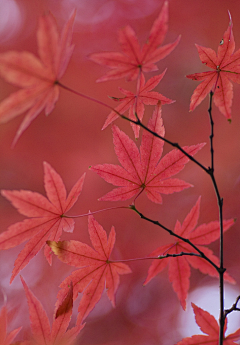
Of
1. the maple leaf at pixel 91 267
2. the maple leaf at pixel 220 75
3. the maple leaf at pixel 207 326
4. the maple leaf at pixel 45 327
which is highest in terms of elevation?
the maple leaf at pixel 220 75

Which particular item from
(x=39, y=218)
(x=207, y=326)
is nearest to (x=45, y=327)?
(x=39, y=218)

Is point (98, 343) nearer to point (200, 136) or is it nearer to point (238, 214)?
point (238, 214)

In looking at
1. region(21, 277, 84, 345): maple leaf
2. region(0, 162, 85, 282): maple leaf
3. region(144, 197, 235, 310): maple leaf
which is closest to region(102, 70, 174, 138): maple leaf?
region(0, 162, 85, 282): maple leaf

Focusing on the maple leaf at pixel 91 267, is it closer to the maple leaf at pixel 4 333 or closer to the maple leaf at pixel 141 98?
the maple leaf at pixel 4 333

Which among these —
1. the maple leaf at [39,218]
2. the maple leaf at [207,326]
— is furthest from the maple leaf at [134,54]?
the maple leaf at [207,326]

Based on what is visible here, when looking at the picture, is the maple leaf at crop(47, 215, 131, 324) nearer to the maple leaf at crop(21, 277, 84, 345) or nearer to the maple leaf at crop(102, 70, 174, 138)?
the maple leaf at crop(21, 277, 84, 345)

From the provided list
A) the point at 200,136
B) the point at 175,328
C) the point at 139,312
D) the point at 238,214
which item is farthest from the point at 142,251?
the point at 200,136
